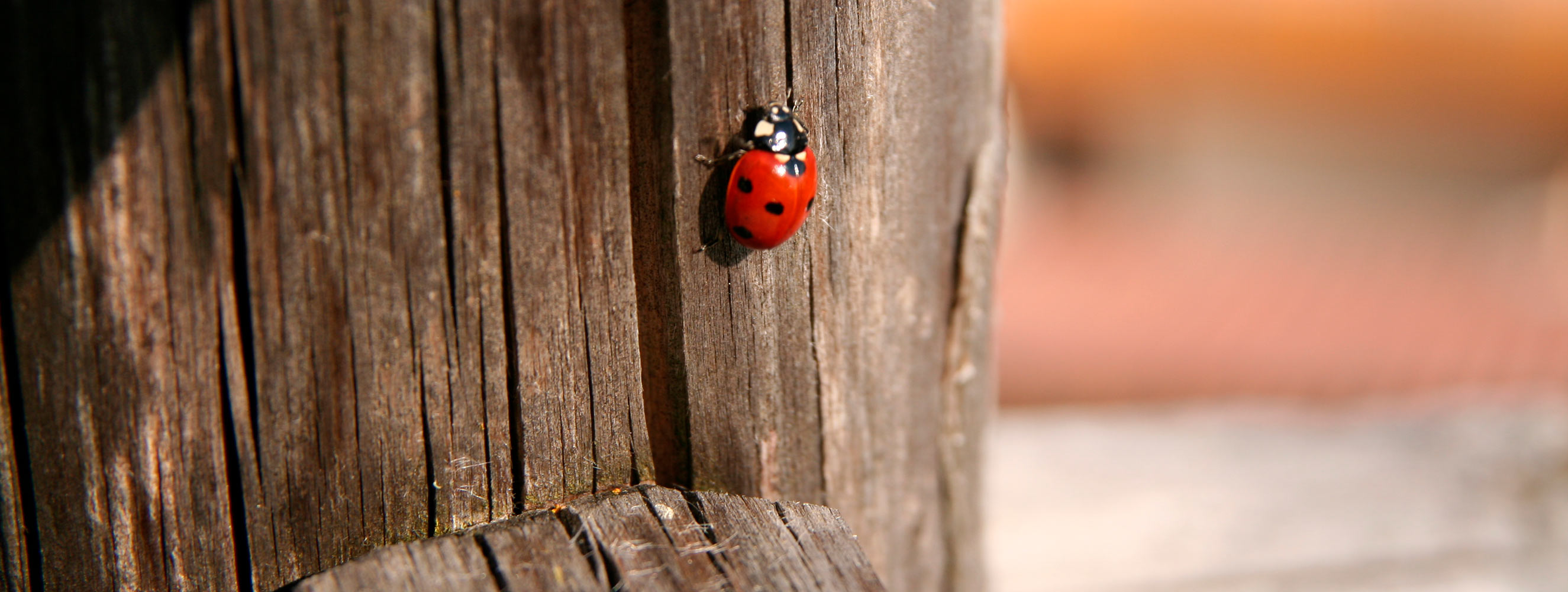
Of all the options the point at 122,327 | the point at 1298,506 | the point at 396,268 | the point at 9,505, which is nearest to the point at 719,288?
the point at 396,268

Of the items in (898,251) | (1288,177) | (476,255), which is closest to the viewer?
(476,255)

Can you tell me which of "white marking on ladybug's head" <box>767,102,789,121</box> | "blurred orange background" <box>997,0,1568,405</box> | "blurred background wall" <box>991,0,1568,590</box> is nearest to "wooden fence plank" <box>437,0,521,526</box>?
"white marking on ladybug's head" <box>767,102,789,121</box>

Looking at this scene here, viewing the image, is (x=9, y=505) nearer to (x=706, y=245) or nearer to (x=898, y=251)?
(x=706, y=245)

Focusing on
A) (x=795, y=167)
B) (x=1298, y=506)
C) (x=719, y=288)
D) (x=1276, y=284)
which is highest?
(x=795, y=167)

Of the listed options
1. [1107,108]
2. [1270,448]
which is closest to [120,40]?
[1270,448]

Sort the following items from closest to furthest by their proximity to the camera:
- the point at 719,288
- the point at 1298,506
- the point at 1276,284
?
the point at 719,288 → the point at 1298,506 → the point at 1276,284

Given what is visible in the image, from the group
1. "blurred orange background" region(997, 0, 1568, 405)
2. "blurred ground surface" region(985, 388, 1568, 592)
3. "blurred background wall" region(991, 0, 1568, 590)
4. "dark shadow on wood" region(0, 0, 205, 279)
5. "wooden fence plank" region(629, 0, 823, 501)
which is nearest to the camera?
"dark shadow on wood" region(0, 0, 205, 279)

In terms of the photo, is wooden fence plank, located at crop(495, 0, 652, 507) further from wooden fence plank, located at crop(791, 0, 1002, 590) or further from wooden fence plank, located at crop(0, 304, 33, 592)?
wooden fence plank, located at crop(0, 304, 33, 592)
